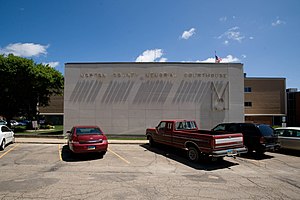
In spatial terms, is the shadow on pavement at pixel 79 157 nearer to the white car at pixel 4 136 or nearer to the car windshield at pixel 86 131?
the car windshield at pixel 86 131

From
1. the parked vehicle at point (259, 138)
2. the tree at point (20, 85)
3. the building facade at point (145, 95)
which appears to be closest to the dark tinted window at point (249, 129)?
the parked vehicle at point (259, 138)

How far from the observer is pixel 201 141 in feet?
27.8

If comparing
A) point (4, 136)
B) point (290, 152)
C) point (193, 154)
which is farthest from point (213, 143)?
point (4, 136)

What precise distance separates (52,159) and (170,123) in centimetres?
631

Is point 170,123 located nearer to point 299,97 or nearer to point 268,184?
point 268,184

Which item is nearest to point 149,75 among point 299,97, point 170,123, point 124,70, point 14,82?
point 124,70

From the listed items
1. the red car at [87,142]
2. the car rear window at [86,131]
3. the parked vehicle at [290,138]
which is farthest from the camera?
the parked vehicle at [290,138]

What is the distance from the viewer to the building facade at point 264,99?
38.2 metres

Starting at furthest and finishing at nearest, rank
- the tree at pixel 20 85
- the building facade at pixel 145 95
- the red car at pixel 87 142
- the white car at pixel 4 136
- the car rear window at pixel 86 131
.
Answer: the tree at pixel 20 85, the building facade at pixel 145 95, the white car at pixel 4 136, the car rear window at pixel 86 131, the red car at pixel 87 142

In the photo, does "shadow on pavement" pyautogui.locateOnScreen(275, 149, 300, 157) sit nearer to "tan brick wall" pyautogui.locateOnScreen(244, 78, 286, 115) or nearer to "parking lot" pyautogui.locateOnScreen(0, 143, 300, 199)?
"parking lot" pyautogui.locateOnScreen(0, 143, 300, 199)

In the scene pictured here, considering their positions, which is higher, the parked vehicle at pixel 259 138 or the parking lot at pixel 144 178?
the parked vehicle at pixel 259 138

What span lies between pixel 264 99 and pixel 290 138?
102 ft

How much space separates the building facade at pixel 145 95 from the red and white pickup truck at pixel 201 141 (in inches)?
323

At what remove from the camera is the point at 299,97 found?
139 feet
